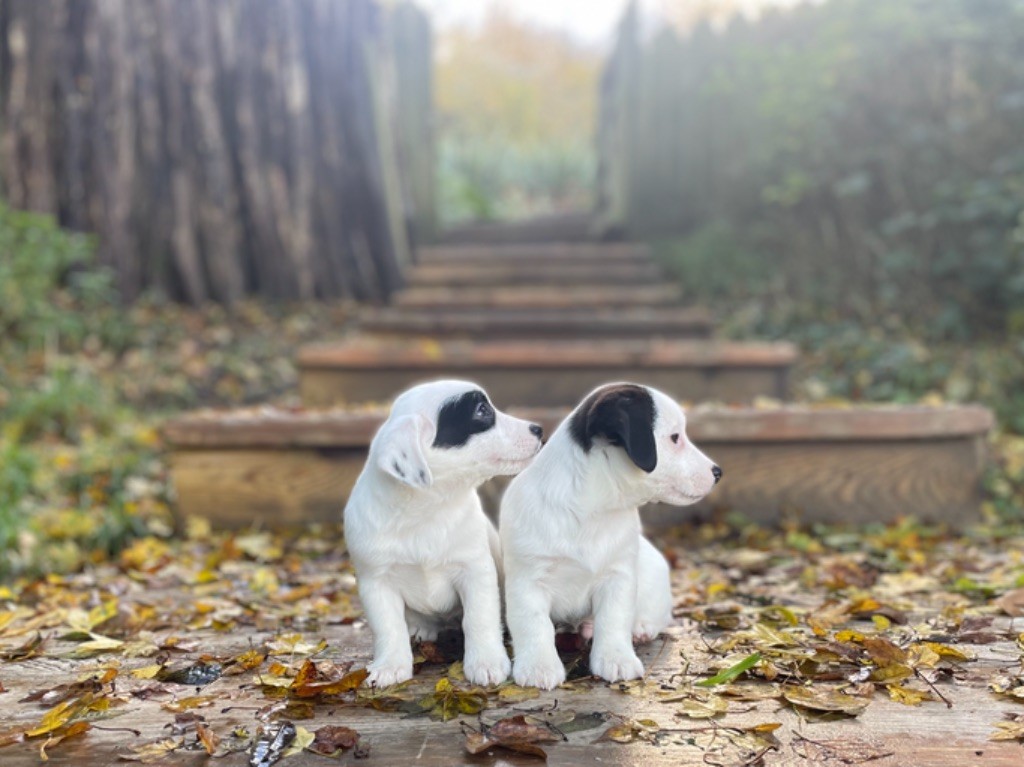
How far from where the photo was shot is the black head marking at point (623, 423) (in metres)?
1.94

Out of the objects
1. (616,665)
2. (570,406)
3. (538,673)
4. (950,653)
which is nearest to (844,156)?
(570,406)

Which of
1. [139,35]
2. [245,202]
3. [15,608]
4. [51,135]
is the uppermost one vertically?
[139,35]

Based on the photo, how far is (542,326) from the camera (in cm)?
623

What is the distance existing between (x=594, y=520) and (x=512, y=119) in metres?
23.8

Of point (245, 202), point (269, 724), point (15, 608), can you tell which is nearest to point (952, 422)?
point (269, 724)

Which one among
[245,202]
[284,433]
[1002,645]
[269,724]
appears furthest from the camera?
[245,202]

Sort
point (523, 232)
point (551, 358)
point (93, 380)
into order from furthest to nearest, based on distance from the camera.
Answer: point (523, 232) → point (93, 380) → point (551, 358)

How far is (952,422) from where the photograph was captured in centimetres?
380

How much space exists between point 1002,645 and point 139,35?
6420mm

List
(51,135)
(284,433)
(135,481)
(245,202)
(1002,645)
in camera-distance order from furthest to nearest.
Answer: (245,202) < (51,135) < (135,481) < (284,433) < (1002,645)

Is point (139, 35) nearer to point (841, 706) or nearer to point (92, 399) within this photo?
point (92, 399)

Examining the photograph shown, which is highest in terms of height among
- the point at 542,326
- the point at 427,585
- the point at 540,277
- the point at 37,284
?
the point at 37,284

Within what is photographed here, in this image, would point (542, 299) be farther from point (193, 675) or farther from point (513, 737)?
point (513, 737)

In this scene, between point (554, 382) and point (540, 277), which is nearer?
point (554, 382)
